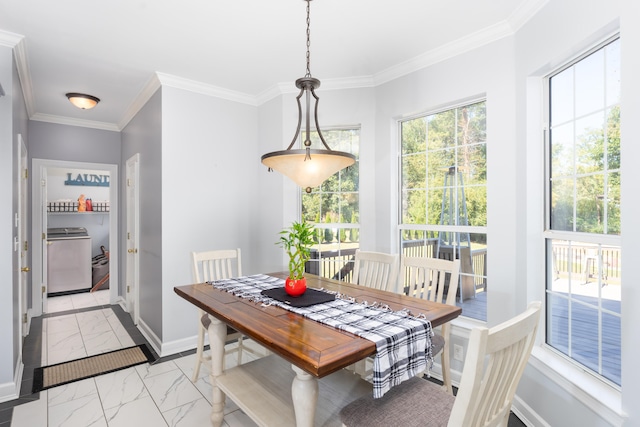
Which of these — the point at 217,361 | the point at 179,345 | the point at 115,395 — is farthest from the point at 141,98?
the point at 217,361

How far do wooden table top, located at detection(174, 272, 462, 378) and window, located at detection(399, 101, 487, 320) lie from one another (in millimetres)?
899

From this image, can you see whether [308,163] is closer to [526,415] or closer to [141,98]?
[526,415]

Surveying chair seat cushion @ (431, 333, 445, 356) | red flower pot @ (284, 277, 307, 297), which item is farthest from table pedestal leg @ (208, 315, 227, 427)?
chair seat cushion @ (431, 333, 445, 356)

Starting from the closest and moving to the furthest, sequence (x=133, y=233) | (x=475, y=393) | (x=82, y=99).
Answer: (x=475, y=393) < (x=82, y=99) < (x=133, y=233)

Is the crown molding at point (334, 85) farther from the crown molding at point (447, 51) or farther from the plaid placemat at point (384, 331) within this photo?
the plaid placemat at point (384, 331)

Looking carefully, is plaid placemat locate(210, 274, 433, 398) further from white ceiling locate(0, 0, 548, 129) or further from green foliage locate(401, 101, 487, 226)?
white ceiling locate(0, 0, 548, 129)

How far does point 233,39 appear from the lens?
261 cm

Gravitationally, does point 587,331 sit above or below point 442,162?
below

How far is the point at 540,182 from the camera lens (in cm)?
222

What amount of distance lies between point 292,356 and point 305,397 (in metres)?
0.25

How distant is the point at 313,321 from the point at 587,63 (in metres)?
2.07

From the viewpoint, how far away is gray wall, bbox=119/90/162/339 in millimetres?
3311

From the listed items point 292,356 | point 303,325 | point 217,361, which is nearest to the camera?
point 292,356

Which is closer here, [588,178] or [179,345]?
[588,178]
